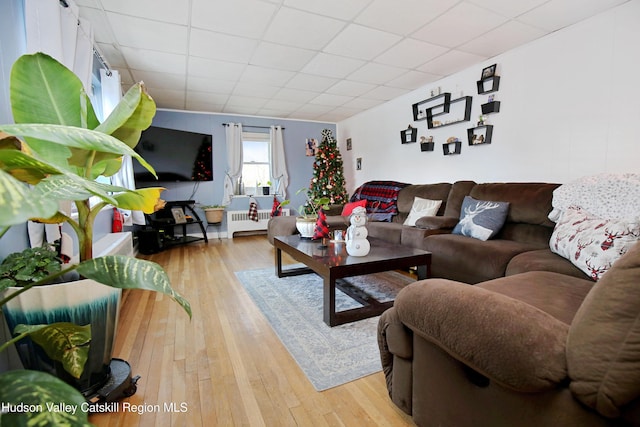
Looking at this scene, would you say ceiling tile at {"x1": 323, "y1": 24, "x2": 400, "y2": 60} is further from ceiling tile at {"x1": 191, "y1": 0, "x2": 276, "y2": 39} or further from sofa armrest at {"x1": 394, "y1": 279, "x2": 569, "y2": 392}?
sofa armrest at {"x1": 394, "y1": 279, "x2": 569, "y2": 392}

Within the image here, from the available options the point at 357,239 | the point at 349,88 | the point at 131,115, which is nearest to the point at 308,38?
the point at 349,88

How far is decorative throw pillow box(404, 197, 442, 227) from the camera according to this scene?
330 centimetres

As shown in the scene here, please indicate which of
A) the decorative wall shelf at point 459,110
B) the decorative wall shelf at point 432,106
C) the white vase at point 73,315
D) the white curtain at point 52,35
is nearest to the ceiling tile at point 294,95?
the decorative wall shelf at point 432,106

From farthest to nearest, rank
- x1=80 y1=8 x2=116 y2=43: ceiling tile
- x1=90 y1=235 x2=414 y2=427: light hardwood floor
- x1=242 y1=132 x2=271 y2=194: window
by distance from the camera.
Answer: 1. x1=242 y1=132 x2=271 y2=194: window
2. x1=80 y1=8 x2=116 y2=43: ceiling tile
3. x1=90 y1=235 x2=414 y2=427: light hardwood floor

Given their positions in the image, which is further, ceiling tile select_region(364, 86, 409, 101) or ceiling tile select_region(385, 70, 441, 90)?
ceiling tile select_region(364, 86, 409, 101)

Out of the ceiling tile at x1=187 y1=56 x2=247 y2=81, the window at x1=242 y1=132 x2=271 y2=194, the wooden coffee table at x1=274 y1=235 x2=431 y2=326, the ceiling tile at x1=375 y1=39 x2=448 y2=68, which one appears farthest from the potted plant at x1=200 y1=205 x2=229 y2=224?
the ceiling tile at x1=375 y1=39 x2=448 y2=68

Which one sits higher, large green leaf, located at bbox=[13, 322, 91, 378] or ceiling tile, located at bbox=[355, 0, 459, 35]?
ceiling tile, located at bbox=[355, 0, 459, 35]

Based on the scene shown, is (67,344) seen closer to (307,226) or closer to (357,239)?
(357,239)

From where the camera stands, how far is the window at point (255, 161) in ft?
18.4

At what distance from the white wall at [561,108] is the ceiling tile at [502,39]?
123 mm

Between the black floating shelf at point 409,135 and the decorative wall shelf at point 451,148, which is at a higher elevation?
the black floating shelf at point 409,135

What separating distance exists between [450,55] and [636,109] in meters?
1.56

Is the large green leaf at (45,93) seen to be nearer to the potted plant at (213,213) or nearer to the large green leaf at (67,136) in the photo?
the large green leaf at (67,136)

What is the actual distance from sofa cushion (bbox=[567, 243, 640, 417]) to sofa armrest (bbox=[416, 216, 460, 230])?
2.22 m
